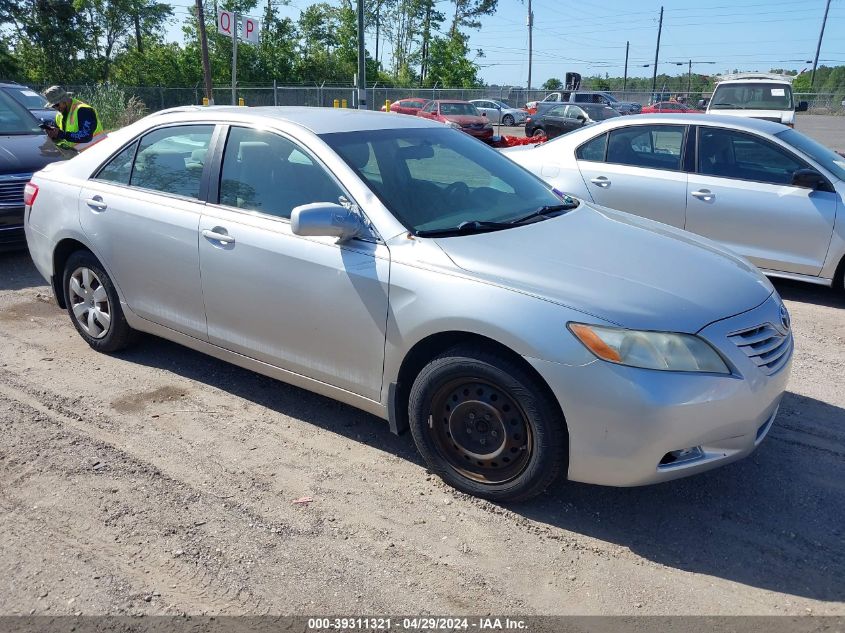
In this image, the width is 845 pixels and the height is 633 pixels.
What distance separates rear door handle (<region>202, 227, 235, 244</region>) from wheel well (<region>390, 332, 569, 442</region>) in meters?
1.25

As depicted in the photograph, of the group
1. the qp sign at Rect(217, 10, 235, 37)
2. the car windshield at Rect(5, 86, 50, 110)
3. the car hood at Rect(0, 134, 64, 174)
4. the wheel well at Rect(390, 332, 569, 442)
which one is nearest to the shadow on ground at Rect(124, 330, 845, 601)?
the wheel well at Rect(390, 332, 569, 442)

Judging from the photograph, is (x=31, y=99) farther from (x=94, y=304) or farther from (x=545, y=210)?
(x=545, y=210)

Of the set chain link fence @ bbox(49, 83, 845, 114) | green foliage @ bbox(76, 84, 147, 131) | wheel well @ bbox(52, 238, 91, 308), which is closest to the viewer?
wheel well @ bbox(52, 238, 91, 308)

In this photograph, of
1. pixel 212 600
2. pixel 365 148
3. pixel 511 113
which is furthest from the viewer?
pixel 511 113

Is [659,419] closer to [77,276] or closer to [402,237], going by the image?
[402,237]

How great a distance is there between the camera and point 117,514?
3203mm

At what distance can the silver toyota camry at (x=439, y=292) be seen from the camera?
9.50 ft

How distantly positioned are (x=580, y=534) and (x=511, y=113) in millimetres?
35696

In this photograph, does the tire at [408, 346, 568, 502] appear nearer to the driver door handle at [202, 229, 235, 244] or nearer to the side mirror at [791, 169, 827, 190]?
the driver door handle at [202, 229, 235, 244]

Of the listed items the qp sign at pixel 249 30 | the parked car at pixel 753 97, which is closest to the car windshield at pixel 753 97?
the parked car at pixel 753 97

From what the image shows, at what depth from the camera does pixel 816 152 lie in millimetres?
6512

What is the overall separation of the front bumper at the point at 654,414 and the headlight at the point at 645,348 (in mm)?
36

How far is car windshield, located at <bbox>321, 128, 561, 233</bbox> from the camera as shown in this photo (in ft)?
11.9

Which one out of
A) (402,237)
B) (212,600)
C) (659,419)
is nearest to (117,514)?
(212,600)
